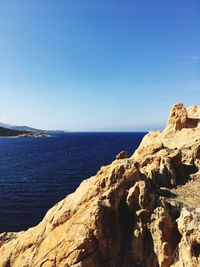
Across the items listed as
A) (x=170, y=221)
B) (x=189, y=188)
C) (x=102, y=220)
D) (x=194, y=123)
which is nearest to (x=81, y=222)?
(x=102, y=220)

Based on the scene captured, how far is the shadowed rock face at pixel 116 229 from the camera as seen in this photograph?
74.6 ft

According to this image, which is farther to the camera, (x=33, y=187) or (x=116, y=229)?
(x=33, y=187)

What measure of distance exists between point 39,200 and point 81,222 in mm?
57642

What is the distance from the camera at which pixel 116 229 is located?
2472 centimetres

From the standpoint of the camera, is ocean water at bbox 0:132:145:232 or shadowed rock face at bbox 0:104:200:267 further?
ocean water at bbox 0:132:145:232

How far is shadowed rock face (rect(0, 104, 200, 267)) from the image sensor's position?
22.8 m

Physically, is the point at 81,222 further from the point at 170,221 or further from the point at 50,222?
the point at 170,221

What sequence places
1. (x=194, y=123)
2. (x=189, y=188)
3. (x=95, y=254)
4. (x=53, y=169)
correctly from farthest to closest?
(x=53, y=169)
(x=194, y=123)
(x=189, y=188)
(x=95, y=254)

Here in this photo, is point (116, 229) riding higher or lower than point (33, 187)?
higher

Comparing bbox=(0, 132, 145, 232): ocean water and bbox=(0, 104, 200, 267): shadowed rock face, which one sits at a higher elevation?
bbox=(0, 104, 200, 267): shadowed rock face

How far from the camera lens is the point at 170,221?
78.0 ft

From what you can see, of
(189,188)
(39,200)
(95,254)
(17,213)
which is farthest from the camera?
(39,200)

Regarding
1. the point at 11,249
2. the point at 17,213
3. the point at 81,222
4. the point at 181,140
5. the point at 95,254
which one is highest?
the point at 181,140

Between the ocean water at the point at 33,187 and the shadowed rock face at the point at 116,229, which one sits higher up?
the shadowed rock face at the point at 116,229
